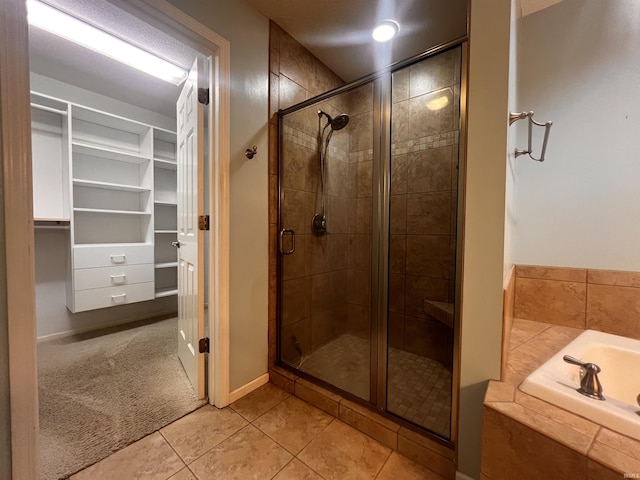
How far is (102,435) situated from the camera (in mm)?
1222

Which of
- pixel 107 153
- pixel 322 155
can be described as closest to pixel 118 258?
pixel 107 153

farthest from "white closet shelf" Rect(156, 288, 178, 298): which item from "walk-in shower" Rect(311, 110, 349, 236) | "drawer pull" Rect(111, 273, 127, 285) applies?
"walk-in shower" Rect(311, 110, 349, 236)

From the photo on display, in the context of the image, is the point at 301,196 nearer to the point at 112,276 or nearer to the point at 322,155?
the point at 322,155

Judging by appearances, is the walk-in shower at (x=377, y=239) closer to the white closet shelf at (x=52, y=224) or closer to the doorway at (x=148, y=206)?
the doorway at (x=148, y=206)

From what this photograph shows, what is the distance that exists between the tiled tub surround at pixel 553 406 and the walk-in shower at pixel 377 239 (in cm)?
28

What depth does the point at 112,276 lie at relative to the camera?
2375mm

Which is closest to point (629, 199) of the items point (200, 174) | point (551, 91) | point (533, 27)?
point (551, 91)

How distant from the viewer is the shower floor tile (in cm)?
121

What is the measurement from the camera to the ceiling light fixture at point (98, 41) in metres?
1.56

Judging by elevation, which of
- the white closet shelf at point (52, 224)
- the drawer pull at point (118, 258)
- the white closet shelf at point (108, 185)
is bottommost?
the drawer pull at point (118, 258)

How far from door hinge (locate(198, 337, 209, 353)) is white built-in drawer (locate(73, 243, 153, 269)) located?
1.62 metres

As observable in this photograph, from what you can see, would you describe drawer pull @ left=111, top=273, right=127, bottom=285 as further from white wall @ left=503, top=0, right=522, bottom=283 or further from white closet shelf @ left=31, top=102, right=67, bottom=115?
white wall @ left=503, top=0, right=522, bottom=283

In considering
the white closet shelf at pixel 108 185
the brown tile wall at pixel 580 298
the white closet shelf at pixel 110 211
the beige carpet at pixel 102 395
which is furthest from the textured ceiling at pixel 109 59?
the brown tile wall at pixel 580 298

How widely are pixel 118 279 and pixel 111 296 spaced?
0.17 metres
